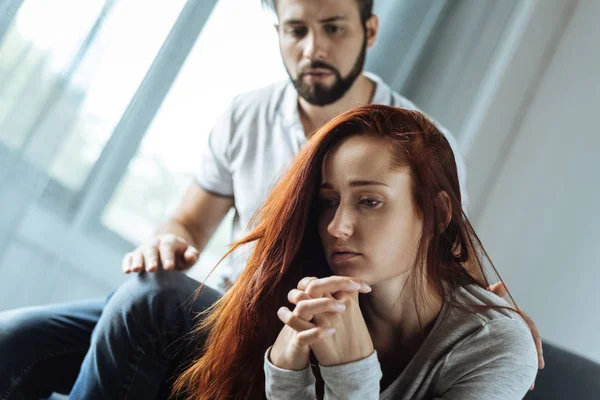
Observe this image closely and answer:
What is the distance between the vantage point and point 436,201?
41.4 inches

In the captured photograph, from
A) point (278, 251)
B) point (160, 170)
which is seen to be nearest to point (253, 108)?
point (160, 170)

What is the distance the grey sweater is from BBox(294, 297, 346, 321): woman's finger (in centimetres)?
7

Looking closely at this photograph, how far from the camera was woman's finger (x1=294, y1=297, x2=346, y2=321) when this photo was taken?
3.03ft

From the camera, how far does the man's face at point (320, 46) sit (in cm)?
161

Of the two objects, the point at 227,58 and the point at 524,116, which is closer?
the point at 227,58

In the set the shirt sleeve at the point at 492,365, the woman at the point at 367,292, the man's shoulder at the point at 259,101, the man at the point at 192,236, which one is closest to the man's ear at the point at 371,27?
the man at the point at 192,236

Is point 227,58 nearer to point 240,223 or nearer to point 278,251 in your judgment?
point 240,223

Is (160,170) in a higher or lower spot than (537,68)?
lower

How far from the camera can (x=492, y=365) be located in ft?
3.17

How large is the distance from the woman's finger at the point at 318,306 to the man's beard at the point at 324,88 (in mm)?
794

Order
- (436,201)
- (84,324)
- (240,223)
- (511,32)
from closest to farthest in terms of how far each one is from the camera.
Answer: (436,201), (84,324), (240,223), (511,32)

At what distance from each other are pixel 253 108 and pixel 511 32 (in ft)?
3.20

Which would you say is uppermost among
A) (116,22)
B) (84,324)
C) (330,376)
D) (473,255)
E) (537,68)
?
(537,68)

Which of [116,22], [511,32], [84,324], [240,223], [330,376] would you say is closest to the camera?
[330,376]
